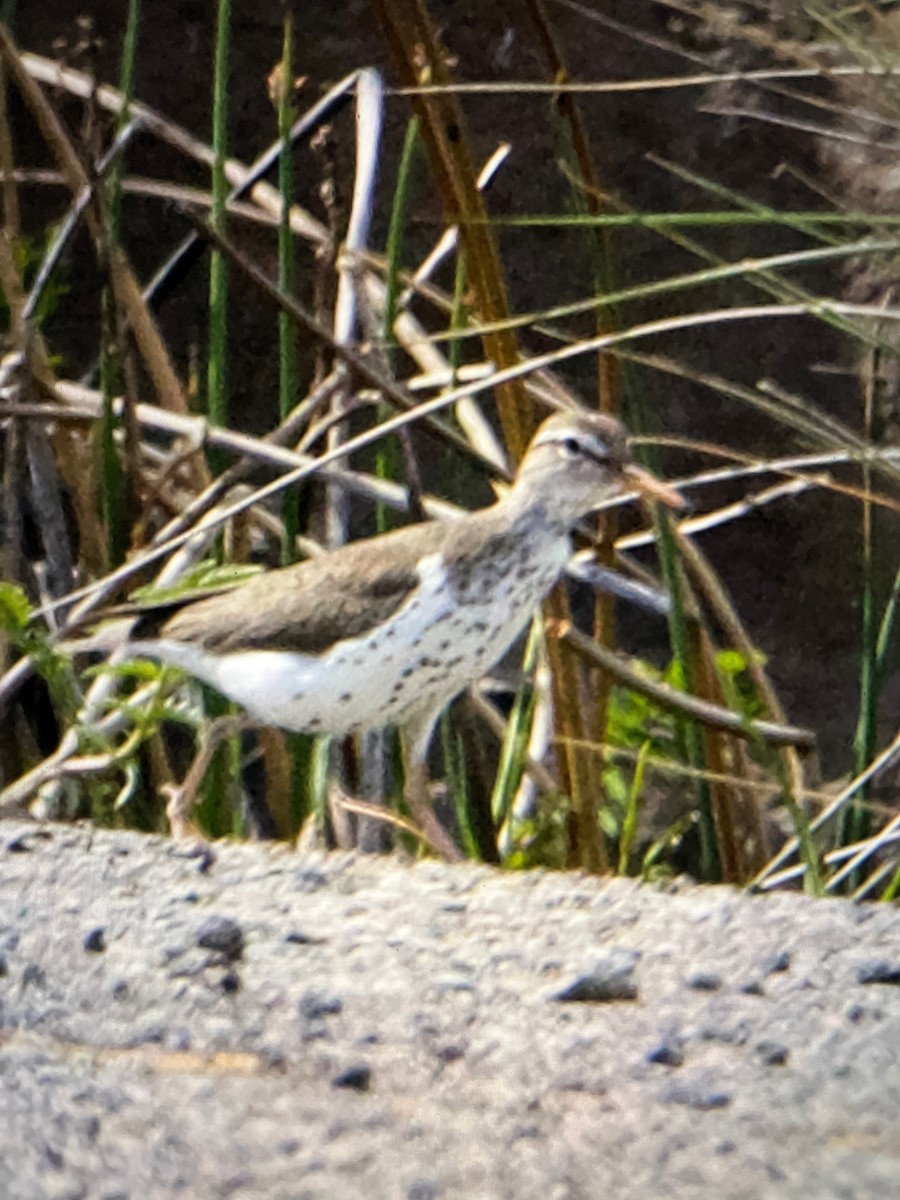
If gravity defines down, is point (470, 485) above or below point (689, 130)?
below

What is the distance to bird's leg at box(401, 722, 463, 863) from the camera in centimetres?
322

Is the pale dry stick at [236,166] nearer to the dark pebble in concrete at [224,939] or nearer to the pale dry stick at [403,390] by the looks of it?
the pale dry stick at [403,390]

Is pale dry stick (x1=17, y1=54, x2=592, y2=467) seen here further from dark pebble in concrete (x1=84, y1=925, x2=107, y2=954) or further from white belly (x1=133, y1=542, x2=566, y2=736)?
dark pebble in concrete (x1=84, y1=925, x2=107, y2=954)

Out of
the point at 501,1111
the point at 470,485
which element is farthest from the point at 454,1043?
the point at 470,485

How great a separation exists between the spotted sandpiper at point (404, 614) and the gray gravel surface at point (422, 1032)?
356mm

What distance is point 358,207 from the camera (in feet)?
11.8

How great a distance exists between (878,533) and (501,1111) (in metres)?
2.39

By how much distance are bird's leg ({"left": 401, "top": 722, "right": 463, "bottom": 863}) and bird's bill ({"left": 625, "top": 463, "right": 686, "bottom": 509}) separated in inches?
22.0

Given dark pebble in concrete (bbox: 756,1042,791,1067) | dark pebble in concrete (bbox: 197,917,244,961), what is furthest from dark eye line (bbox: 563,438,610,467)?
dark pebble in concrete (bbox: 756,1042,791,1067)

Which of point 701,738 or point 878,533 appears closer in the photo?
point 701,738

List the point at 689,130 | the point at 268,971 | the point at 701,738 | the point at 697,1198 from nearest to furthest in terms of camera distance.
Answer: the point at 697,1198
the point at 268,971
the point at 701,738
the point at 689,130

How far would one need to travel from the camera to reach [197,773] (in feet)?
10.6

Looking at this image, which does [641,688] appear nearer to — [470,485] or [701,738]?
[701,738]

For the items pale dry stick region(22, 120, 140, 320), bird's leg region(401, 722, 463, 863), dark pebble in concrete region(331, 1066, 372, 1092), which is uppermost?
pale dry stick region(22, 120, 140, 320)
